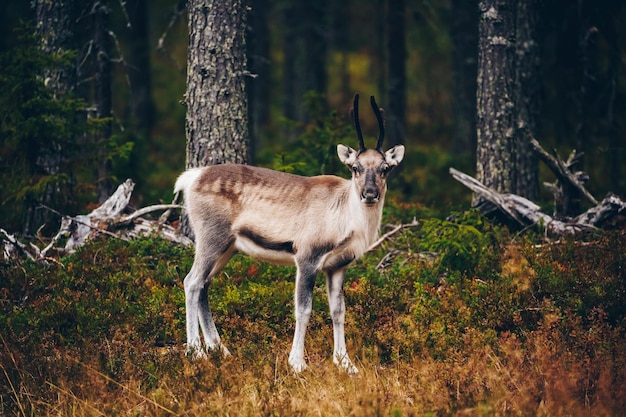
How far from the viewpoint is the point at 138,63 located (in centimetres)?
2486

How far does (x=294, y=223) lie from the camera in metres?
8.78

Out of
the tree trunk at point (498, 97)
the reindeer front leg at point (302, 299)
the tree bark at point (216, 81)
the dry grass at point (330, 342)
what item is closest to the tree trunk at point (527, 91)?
the tree trunk at point (498, 97)

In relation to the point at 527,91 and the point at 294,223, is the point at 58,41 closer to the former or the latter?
the point at 294,223

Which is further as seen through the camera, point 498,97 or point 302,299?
point 498,97

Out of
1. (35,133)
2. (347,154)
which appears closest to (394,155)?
(347,154)

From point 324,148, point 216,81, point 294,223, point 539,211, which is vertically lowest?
point 539,211

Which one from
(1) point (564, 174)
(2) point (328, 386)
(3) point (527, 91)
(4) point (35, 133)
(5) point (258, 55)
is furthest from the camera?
(5) point (258, 55)

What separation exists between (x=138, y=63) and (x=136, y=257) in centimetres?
1529

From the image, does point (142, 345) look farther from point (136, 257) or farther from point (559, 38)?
point (559, 38)

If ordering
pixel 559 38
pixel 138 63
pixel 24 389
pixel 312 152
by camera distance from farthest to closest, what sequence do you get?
pixel 138 63 < pixel 559 38 < pixel 312 152 < pixel 24 389

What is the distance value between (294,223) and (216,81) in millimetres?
3155

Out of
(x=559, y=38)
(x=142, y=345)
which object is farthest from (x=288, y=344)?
(x=559, y=38)

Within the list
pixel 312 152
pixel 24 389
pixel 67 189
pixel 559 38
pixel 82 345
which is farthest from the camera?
pixel 559 38

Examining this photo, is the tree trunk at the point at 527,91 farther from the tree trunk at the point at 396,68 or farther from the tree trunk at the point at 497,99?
the tree trunk at the point at 396,68
